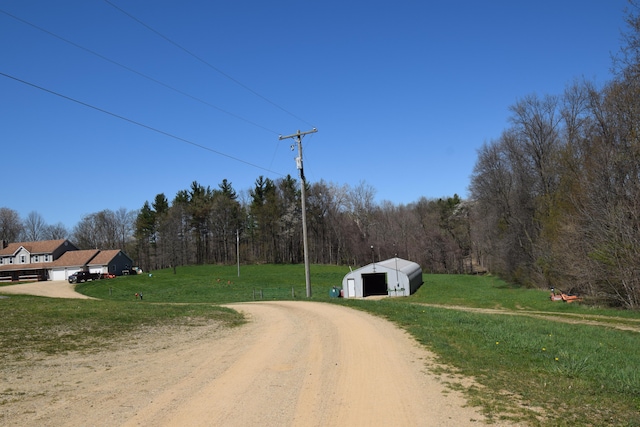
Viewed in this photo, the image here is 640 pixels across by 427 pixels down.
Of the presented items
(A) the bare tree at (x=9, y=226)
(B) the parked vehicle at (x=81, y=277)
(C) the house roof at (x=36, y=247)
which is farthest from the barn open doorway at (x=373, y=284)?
(A) the bare tree at (x=9, y=226)

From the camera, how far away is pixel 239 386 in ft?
24.4

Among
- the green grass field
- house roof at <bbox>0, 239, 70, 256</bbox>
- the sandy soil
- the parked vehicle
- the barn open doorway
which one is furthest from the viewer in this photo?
house roof at <bbox>0, 239, 70, 256</bbox>

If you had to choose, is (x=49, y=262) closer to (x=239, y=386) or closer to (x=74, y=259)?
(x=74, y=259)

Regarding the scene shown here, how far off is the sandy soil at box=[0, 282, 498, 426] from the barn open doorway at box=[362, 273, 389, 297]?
106 ft

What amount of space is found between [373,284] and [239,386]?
1590 inches

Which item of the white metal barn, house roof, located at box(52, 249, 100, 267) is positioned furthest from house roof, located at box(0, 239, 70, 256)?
the white metal barn

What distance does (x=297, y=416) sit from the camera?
5.93m

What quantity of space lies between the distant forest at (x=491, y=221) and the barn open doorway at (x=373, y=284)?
1517 cm

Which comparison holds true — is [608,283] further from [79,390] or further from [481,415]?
[79,390]

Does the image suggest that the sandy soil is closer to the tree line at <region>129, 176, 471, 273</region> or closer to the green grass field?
the green grass field

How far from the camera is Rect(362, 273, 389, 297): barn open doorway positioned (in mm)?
44344

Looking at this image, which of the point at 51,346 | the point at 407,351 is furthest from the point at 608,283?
the point at 51,346

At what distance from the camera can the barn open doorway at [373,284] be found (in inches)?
1746

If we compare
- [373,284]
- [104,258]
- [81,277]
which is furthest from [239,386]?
[104,258]
